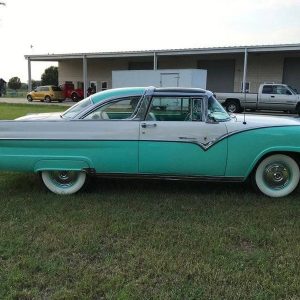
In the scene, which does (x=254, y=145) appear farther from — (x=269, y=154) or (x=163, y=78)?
(x=163, y=78)

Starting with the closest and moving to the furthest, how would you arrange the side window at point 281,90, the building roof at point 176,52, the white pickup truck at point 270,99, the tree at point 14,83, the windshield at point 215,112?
the windshield at point 215,112 < the white pickup truck at point 270,99 < the side window at point 281,90 < the building roof at point 176,52 < the tree at point 14,83

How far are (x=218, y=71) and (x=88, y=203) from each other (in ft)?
116

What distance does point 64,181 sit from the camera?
5.94 meters

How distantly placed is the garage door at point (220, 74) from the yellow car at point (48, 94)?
1367cm

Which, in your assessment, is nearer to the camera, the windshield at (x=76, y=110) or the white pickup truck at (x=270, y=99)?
the windshield at (x=76, y=110)

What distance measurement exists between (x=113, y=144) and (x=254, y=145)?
6.15ft

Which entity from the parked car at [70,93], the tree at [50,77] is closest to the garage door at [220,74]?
the parked car at [70,93]

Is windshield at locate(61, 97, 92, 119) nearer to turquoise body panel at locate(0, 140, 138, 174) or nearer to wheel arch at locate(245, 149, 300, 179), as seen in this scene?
turquoise body panel at locate(0, 140, 138, 174)

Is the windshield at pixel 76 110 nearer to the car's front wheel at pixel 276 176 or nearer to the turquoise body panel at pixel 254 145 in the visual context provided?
the turquoise body panel at pixel 254 145

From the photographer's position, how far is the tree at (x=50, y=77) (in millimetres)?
69938

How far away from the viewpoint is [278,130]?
560 cm

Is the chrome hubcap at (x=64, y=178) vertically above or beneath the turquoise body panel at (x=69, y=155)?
beneath

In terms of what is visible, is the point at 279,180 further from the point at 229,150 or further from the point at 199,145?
the point at 199,145

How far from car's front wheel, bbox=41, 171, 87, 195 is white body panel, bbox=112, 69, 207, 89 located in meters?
22.3
